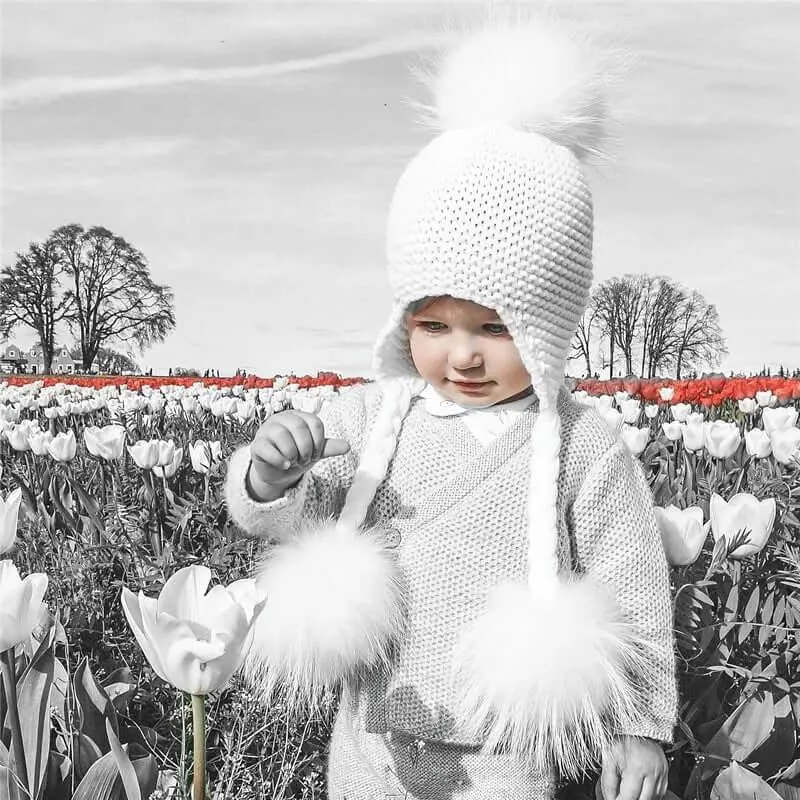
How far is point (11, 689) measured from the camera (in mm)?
1320

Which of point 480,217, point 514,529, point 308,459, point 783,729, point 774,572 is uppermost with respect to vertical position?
point 480,217

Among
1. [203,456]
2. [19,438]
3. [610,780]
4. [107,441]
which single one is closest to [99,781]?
[610,780]

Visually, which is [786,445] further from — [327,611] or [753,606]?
[327,611]

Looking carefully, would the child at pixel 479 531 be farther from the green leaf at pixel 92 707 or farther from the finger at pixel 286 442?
the green leaf at pixel 92 707

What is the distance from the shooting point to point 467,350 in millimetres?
1447

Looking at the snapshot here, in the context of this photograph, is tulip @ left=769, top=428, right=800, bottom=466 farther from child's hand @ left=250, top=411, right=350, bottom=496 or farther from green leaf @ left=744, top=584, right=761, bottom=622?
child's hand @ left=250, top=411, right=350, bottom=496

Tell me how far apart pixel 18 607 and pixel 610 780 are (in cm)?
84

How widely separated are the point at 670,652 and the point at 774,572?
0.84 meters

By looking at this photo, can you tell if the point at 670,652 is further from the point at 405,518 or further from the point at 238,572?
the point at 238,572

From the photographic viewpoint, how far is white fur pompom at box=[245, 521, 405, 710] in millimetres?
1413

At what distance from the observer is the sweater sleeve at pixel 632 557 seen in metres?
1.45

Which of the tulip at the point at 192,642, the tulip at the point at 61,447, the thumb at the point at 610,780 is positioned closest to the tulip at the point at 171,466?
the tulip at the point at 61,447

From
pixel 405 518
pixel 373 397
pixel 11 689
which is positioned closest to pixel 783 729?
pixel 405 518

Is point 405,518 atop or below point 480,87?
below
